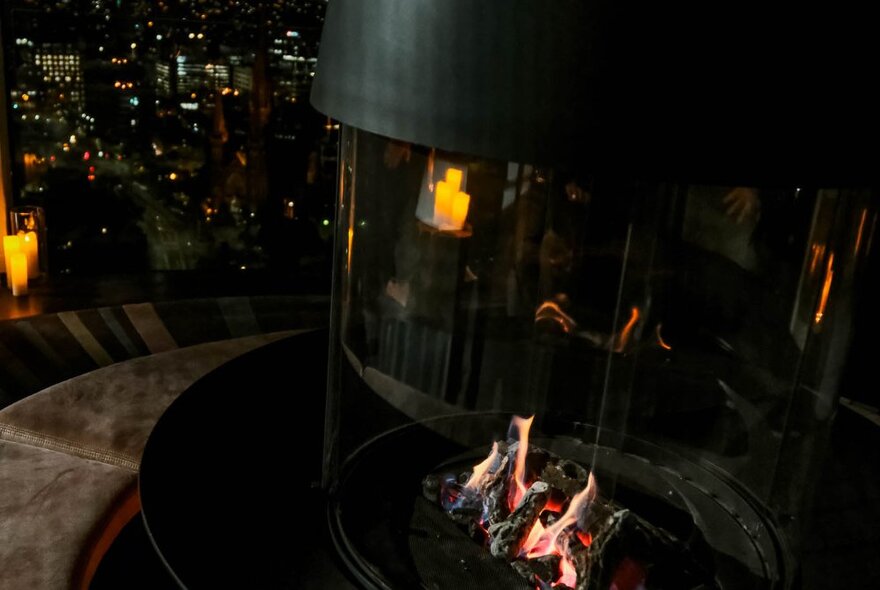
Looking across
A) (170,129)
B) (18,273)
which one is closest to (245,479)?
(18,273)

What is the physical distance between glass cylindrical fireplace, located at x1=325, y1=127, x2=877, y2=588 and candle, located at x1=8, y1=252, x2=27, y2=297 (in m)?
1.04

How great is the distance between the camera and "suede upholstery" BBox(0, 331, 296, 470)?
5.90 feet

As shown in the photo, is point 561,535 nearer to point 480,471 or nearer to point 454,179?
point 480,471

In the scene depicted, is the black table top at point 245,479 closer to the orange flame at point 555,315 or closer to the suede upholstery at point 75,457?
the suede upholstery at point 75,457

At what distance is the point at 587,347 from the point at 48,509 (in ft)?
4.08

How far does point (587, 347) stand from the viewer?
85.1 inches

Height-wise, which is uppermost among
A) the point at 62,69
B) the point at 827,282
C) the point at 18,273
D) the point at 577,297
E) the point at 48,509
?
the point at 62,69

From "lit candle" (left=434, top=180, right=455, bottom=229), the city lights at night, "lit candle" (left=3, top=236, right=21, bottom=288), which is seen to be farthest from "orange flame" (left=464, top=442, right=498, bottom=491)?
"lit candle" (left=3, top=236, right=21, bottom=288)

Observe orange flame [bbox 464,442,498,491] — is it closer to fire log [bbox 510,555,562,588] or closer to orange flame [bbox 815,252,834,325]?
fire log [bbox 510,555,562,588]

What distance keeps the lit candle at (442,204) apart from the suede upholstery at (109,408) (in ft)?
2.45

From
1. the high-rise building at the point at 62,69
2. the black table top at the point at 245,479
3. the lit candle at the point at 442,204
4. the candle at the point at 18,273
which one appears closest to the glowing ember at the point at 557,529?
the black table top at the point at 245,479

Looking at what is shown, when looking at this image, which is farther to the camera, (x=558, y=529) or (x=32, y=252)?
(x=32, y=252)

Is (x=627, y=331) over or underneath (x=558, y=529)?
over

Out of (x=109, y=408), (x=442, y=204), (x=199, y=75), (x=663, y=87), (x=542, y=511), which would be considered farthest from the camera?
(x=199, y=75)
